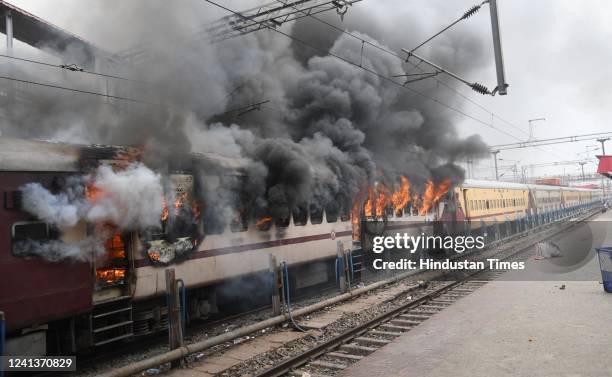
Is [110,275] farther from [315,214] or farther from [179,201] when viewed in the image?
[315,214]

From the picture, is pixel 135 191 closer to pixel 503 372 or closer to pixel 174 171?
pixel 174 171

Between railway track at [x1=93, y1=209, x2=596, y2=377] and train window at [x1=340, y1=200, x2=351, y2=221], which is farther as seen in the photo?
train window at [x1=340, y1=200, x2=351, y2=221]

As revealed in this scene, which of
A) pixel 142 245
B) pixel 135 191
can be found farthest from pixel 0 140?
pixel 142 245

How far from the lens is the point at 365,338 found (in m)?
7.77

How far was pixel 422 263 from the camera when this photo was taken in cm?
1666

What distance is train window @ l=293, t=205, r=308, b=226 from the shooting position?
10.8 meters

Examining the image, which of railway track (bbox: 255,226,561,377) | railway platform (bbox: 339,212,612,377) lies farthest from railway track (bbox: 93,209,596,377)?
railway platform (bbox: 339,212,612,377)

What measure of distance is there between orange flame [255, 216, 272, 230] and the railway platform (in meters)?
3.71

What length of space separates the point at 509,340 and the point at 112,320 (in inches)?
238

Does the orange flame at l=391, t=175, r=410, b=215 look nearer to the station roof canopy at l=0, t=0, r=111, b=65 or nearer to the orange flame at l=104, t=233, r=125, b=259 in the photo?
the orange flame at l=104, t=233, r=125, b=259

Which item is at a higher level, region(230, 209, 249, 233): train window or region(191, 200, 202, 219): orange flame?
region(191, 200, 202, 219): orange flame

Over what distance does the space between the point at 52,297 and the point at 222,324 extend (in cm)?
388

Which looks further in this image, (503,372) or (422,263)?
(422,263)

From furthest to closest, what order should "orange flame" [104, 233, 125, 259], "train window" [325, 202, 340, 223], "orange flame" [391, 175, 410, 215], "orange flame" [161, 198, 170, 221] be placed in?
1. "orange flame" [391, 175, 410, 215]
2. "train window" [325, 202, 340, 223]
3. "orange flame" [161, 198, 170, 221]
4. "orange flame" [104, 233, 125, 259]
